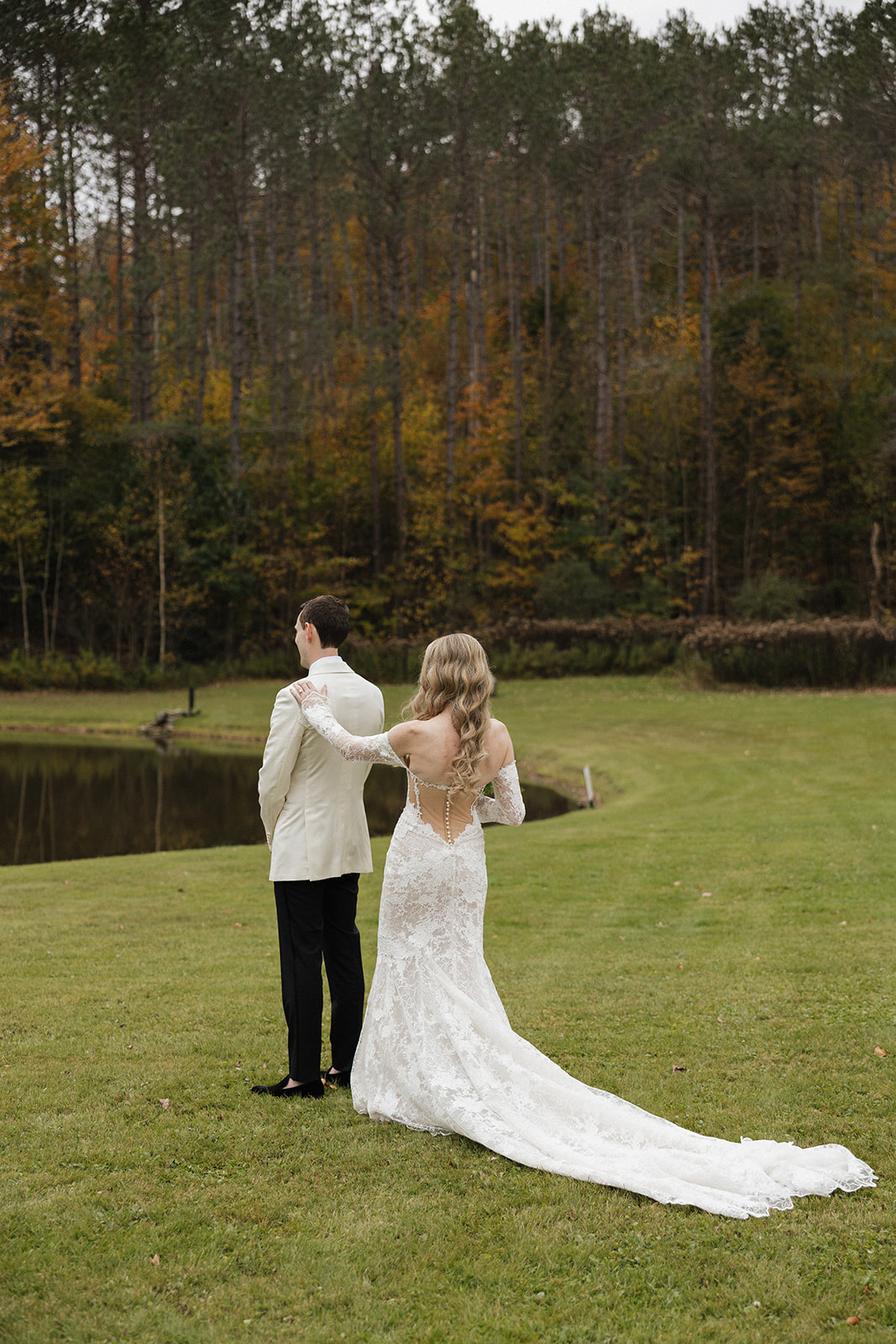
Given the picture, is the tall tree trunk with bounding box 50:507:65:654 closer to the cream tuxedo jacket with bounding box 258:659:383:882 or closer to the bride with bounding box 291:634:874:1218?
the cream tuxedo jacket with bounding box 258:659:383:882

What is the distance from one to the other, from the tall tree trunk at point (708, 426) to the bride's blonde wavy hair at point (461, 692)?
1203 inches

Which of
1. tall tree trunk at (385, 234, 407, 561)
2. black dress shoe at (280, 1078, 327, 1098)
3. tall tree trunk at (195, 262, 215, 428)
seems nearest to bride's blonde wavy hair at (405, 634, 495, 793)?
black dress shoe at (280, 1078, 327, 1098)

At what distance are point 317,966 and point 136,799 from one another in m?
13.2

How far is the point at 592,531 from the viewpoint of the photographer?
1430 inches

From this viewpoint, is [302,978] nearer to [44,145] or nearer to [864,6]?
[44,145]

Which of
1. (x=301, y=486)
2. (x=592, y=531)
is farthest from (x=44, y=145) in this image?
(x=592, y=531)

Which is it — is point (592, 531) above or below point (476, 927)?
above

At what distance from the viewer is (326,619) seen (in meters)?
4.67

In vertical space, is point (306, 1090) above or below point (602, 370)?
below

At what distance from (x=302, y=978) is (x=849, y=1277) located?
2.31m

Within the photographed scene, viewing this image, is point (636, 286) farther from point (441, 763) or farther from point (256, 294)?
point (441, 763)

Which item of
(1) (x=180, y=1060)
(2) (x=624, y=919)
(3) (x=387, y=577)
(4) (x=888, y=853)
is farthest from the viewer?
(3) (x=387, y=577)

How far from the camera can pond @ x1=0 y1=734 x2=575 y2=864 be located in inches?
565

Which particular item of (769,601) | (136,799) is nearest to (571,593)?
(769,601)
